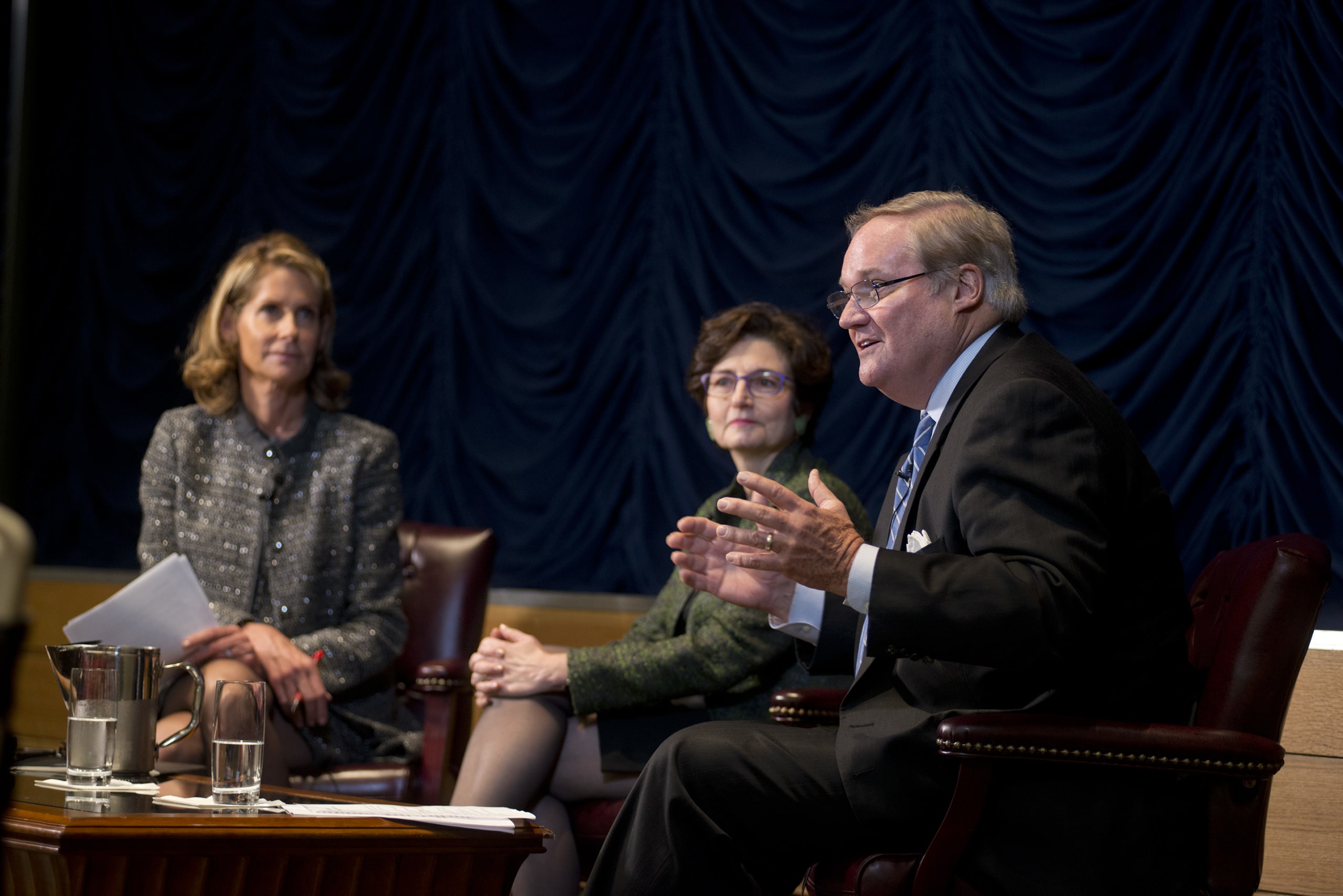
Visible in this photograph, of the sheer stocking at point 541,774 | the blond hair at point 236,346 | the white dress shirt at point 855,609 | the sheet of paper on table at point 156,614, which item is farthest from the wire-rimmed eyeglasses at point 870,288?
the blond hair at point 236,346

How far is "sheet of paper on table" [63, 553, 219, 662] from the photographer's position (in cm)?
257

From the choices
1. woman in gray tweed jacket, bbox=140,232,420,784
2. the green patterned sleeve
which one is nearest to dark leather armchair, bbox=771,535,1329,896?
the green patterned sleeve

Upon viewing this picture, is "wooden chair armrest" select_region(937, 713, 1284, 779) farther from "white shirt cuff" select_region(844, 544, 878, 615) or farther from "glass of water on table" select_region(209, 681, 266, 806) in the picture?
"glass of water on table" select_region(209, 681, 266, 806)

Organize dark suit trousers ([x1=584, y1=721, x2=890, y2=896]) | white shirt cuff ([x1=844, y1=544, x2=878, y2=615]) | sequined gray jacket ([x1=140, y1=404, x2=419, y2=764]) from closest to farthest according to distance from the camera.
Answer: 1. white shirt cuff ([x1=844, y1=544, x2=878, y2=615])
2. dark suit trousers ([x1=584, y1=721, x2=890, y2=896])
3. sequined gray jacket ([x1=140, y1=404, x2=419, y2=764])

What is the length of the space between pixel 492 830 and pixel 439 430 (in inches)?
117

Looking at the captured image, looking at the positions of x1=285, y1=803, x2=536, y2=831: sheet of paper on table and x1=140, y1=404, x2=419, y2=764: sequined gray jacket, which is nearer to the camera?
x1=285, y1=803, x2=536, y2=831: sheet of paper on table

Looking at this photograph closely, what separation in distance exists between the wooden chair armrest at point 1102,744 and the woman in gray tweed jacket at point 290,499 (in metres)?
1.66

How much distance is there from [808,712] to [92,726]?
121 centimetres

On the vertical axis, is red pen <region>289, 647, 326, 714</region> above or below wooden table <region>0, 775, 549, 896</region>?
below

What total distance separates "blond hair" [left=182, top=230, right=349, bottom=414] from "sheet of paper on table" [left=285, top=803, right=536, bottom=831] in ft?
5.29

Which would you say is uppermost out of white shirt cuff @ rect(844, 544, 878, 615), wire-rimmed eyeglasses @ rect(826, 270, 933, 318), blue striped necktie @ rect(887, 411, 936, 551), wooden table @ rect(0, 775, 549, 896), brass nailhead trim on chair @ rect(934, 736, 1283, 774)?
wire-rimmed eyeglasses @ rect(826, 270, 933, 318)

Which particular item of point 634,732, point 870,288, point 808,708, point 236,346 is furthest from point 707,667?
point 236,346

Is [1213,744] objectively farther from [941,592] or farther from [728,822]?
[728,822]

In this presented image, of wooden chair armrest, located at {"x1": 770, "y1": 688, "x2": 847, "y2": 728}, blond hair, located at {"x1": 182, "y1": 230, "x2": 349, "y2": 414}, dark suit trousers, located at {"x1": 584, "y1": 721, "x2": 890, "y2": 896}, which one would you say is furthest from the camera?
blond hair, located at {"x1": 182, "y1": 230, "x2": 349, "y2": 414}
